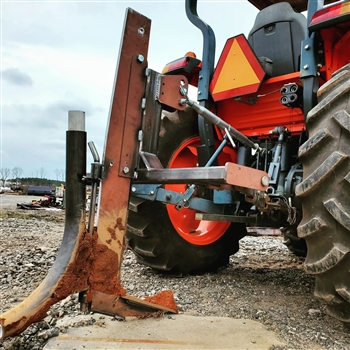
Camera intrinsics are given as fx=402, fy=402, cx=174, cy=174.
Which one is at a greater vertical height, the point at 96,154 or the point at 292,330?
the point at 96,154

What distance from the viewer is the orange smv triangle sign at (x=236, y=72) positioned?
2646 mm

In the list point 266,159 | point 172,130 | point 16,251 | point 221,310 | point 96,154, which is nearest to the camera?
point 96,154

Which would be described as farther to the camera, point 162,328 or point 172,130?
point 172,130

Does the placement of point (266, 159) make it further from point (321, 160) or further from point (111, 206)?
point (111, 206)

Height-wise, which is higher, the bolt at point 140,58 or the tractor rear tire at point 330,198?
the bolt at point 140,58

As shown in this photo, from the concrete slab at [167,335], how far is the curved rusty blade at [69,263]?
0.22m

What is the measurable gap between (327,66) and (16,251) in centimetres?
327

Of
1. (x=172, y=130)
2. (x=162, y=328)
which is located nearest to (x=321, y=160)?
(x=162, y=328)

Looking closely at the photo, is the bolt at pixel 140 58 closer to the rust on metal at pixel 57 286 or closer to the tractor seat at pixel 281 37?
the rust on metal at pixel 57 286

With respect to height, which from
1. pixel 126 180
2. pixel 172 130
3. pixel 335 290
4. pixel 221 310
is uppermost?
pixel 172 130

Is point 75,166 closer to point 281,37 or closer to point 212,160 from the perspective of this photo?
point 212,160

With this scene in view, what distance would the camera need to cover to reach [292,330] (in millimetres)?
2012

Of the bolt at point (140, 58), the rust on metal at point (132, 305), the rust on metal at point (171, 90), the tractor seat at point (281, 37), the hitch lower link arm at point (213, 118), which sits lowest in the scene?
the rust on metal at point (132, 305)

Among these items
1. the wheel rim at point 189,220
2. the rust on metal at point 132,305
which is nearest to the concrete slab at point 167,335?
the rust on metal at point 132,305
